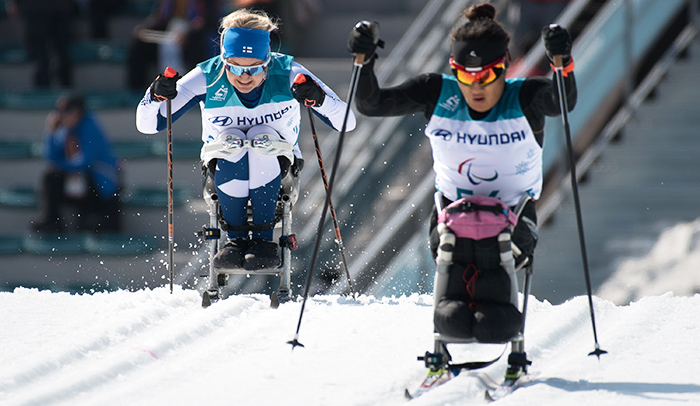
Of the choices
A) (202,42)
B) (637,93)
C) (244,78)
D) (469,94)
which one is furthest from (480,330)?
(202,42)

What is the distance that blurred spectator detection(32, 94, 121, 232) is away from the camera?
822 cm

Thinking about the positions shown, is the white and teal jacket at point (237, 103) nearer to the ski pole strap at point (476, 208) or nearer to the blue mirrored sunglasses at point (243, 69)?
the blue mirrored sunglasses at point (243, 69)

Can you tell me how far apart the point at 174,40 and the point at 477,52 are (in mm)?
6217

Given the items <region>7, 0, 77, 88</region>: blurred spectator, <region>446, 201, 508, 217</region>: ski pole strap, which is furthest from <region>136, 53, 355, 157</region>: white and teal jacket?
<region>7, 0, 77, 88</region>: blurred spectator

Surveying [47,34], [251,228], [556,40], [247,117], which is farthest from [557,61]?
[47,34]

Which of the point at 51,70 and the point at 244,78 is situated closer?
the point at 244,78

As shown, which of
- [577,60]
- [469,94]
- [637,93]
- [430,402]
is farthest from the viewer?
[637,93]

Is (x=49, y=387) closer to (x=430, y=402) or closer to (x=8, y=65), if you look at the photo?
(x=430, y=402)

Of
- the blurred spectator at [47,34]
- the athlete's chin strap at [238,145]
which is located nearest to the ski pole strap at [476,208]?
the athlete's chin strap at [238,145]

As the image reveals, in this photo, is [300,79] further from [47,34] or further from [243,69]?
[47,34]

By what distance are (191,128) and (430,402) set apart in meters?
6.57

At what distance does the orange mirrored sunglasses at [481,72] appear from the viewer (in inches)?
133

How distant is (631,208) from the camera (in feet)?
21.9

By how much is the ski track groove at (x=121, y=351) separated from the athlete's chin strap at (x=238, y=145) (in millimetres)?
787
